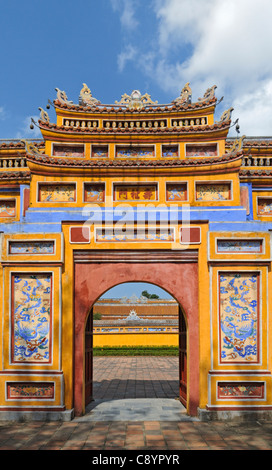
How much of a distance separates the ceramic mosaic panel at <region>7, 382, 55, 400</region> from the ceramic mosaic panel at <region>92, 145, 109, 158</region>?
546 cm

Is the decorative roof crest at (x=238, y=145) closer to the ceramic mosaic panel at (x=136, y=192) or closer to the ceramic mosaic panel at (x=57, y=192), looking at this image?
the ceramic mosaic panel at (x=136, y=192)

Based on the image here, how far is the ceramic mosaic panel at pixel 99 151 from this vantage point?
9.39 metres

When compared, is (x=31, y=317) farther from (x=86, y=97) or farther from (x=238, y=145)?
(x=86, y=97)

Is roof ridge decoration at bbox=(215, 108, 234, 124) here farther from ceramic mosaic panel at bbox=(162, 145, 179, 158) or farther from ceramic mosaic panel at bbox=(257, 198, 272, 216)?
ceramic mosaic panel at bbox=(257, 198, 272, 216)

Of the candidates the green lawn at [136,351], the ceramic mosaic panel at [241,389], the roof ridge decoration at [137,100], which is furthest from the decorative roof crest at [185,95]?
the green lawn at [136,351]

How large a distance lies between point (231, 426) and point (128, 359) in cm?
1028

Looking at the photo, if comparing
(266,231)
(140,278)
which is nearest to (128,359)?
(140,278)

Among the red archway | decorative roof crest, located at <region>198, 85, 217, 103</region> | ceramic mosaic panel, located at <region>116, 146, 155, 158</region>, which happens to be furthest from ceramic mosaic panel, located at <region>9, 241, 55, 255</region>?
decorative roof crest, located at <region>198, 85, 217, 103</region>

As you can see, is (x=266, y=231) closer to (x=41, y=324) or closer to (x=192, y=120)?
(x=192, y=120)

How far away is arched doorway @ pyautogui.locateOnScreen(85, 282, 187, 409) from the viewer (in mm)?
8766

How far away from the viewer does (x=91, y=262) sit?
25.3 ft

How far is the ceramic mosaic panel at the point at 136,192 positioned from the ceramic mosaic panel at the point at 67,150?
Answer: 1.81 m

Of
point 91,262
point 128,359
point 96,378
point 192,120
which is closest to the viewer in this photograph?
point 91,262

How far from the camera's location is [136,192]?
324 inches
